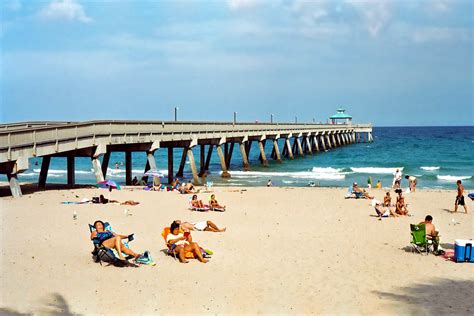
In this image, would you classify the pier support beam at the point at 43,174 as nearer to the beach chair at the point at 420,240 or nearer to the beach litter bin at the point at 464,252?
the beach chair at the point at 420,240

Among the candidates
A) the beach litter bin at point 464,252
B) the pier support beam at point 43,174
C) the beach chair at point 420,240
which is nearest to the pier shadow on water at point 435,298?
the beach litter bin at point 464,252

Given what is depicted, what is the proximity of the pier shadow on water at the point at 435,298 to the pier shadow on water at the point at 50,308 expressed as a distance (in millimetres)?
4679

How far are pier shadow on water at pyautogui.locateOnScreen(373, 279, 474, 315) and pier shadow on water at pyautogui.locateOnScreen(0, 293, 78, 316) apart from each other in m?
4.68

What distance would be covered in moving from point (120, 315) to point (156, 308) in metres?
0.54

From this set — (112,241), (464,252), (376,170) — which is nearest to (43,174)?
(112,241)

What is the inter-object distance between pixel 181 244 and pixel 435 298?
15.8 ft

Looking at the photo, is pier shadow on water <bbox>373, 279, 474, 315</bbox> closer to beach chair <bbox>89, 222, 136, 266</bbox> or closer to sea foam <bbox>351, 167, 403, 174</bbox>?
beach chair <bbox>89, 222, 136, 266</bbox>

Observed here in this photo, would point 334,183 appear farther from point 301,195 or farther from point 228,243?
point 228,243

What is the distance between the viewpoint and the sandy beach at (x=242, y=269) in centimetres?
829

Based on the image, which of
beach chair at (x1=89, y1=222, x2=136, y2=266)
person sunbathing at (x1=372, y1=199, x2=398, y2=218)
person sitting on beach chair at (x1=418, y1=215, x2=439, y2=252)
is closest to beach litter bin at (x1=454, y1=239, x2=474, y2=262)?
person sitting on beach chair at (x1=418, y1=215, x2=439, y2=252)

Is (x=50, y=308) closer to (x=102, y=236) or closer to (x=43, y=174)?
(x=102, y=236)

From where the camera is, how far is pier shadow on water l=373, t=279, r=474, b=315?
8062 mm

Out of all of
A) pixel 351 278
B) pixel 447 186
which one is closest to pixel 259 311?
pixel 351 278

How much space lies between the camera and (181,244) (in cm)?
1107
